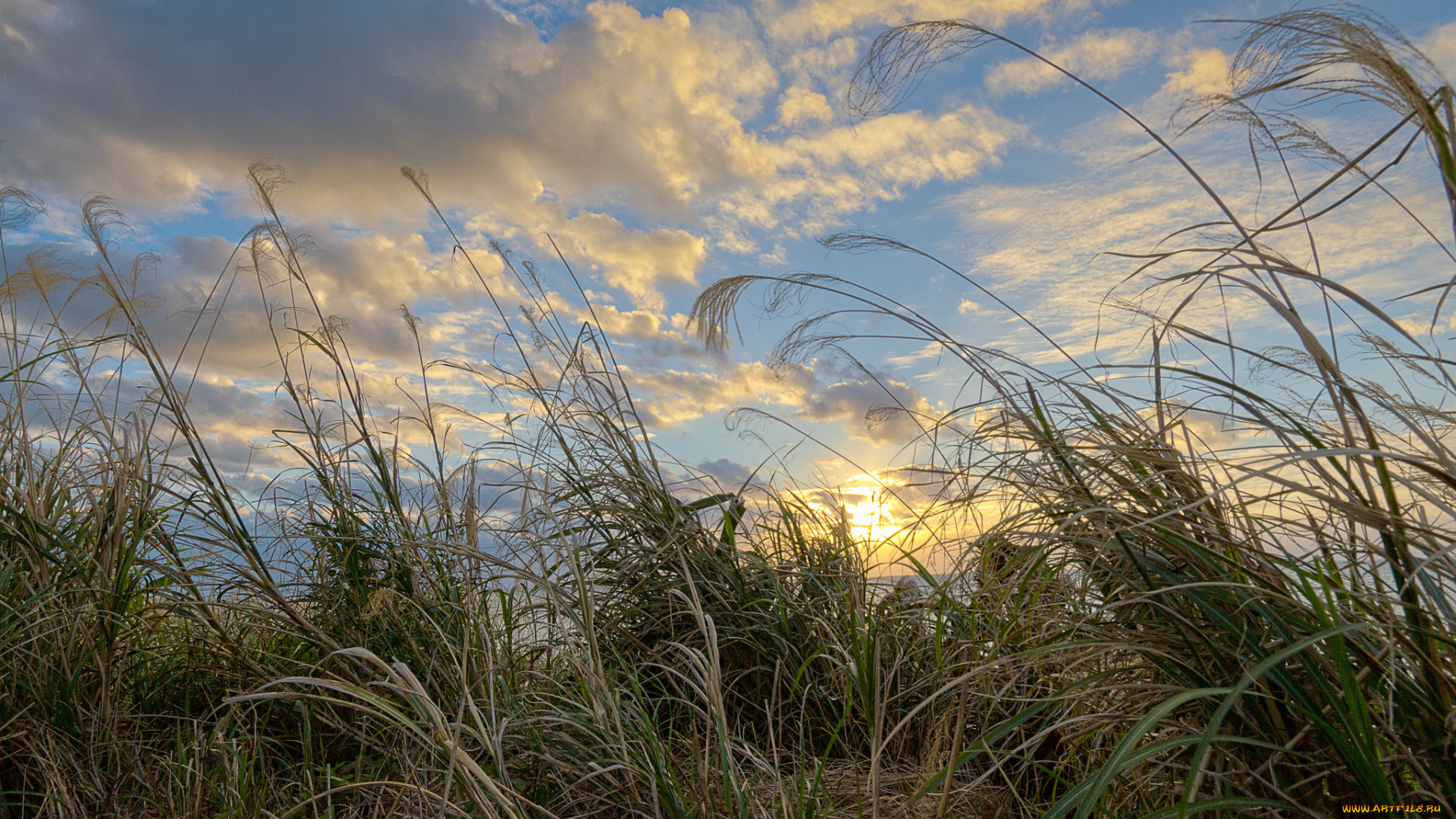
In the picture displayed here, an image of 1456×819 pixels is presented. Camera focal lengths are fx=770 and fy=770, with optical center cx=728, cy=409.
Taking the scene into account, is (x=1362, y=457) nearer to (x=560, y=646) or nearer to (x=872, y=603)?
(x=872, y=603)

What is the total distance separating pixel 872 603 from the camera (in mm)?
2107

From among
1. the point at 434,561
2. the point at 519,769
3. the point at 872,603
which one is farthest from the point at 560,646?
the point at 872,603

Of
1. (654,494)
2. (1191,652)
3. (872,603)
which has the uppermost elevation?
(654,494)

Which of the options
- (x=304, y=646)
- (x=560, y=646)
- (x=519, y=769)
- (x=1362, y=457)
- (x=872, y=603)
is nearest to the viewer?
(x=1362, y=457)

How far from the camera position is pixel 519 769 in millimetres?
1851

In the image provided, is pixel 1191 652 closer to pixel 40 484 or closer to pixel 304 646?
pixel 304 646

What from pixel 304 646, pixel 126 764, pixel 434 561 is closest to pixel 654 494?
pixel 434 561

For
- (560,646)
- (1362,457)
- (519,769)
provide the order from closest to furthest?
(1362,457) → (519,769) → (560,646)

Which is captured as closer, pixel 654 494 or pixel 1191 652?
pixel 1191 652

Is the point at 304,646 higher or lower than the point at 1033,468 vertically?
lower

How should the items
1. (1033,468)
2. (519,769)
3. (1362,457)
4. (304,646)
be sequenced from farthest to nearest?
(304,646)
(519,769)
(1033,468)
(1362,457)

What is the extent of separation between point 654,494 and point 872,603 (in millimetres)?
853

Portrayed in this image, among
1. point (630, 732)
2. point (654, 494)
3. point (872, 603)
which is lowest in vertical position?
point (630, 732)

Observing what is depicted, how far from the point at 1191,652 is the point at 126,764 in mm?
2646
